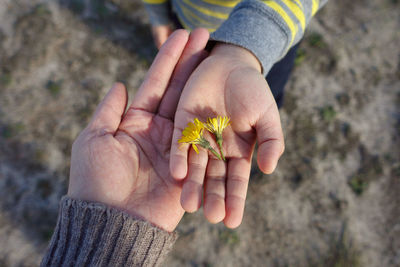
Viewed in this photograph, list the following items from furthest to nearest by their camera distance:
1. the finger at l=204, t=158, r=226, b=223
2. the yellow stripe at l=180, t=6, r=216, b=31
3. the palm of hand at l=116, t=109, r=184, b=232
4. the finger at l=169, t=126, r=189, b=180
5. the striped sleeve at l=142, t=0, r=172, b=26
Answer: the striped sleeve at l=142, t=0, r=172, b=26
the yellow stripe at l=180, t=6, r=216, b=31
the palm of hand at l=116, t=109, r=184, b=232
the finger at l=169, t=126, r=189, b=180
the finger at l=204, t=158, r=226, b=223

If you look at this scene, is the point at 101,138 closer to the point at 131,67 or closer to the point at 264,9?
the point at 264,9

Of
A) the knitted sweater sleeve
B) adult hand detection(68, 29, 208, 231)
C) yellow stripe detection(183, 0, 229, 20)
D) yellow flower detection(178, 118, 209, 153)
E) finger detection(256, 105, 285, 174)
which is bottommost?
the knitted sweater sleeve

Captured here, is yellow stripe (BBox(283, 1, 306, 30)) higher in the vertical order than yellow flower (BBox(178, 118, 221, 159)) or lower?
higher

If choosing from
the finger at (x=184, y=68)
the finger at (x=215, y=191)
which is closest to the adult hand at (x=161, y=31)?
the finger at (x=184, y=68)

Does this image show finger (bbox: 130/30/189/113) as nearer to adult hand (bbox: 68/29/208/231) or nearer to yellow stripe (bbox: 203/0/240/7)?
adult hand (bbox: 68/29/208/231)

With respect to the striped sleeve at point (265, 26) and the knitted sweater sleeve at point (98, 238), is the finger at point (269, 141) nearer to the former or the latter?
the striped sleeve at point (265, 26)

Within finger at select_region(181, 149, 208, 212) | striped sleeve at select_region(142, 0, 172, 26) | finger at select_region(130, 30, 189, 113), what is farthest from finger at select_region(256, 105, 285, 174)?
striped sleeve at select_region(142, 0, 172, 26)
